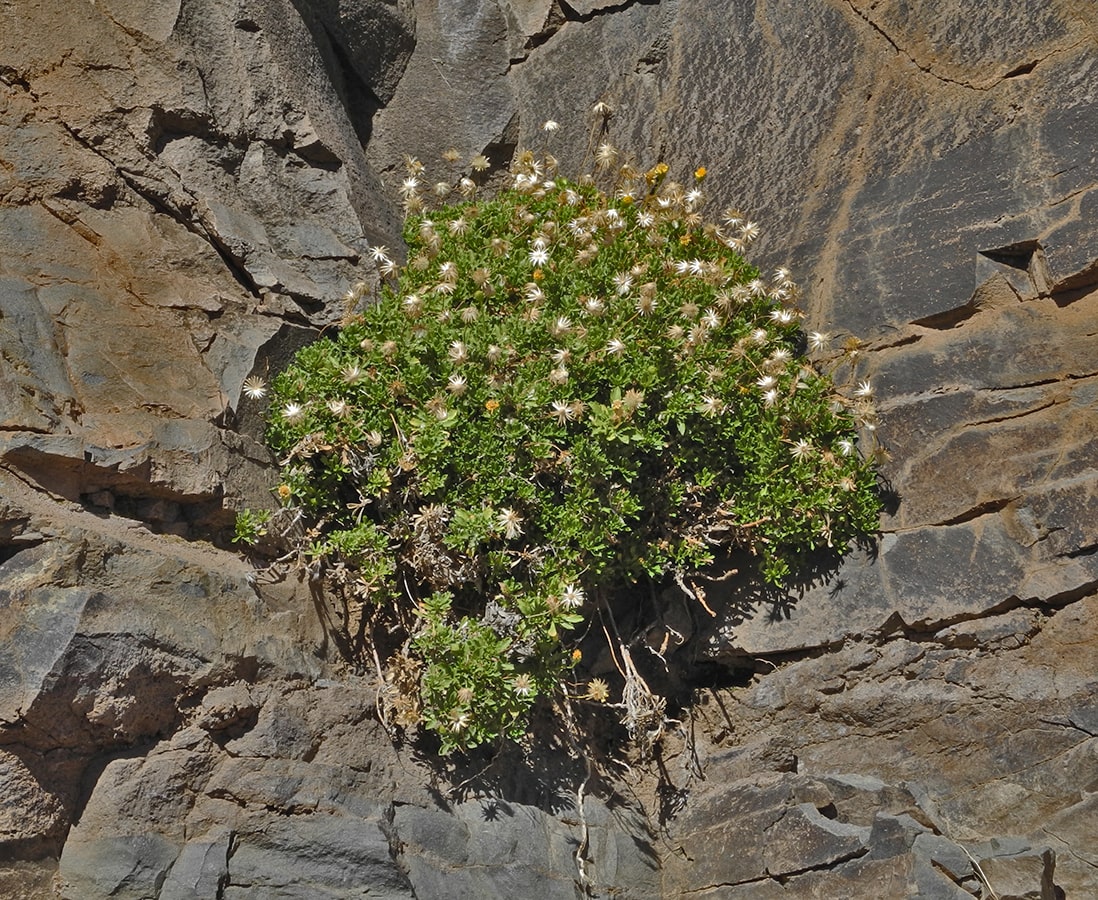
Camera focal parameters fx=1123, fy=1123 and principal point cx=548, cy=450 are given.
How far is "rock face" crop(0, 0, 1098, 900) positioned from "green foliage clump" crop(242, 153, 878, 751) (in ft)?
0.93

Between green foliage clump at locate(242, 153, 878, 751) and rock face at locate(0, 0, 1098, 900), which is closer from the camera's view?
rock face at locate(0, 0, 1098, 900)

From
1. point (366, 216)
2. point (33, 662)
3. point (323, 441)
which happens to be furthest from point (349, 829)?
point (366, 216)

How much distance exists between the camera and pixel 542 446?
4.35 m

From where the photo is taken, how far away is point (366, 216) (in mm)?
5434

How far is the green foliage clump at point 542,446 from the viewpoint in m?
4.37

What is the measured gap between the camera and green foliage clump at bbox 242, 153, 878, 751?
4371 mm

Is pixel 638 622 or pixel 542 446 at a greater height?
pixel 542 446

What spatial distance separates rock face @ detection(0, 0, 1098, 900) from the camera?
3852 millimetres

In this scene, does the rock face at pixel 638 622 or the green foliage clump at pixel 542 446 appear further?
the green foliage clump at pixel 542 446

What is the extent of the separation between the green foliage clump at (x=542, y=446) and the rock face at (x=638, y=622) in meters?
0.28

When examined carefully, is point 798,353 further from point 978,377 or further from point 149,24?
point 149,24

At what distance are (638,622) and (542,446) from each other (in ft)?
3.82

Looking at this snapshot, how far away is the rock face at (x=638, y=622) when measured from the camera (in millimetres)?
3852

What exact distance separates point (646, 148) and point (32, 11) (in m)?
2.86
